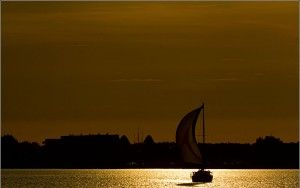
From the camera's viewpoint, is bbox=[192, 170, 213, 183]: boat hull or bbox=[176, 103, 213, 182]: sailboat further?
bbox=[192, 170, 213, 183]: boat hull

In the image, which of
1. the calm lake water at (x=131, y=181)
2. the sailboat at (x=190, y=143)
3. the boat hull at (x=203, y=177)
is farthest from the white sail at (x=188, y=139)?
the calm lake water at (x=131, y=181)

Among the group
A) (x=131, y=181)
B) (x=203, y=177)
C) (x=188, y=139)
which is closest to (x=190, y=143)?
(x=188, y=139)

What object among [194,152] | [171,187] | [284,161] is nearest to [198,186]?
[171,187]

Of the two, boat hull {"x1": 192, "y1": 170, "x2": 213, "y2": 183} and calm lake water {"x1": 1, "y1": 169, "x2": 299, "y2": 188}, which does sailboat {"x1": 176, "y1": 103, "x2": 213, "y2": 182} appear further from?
calm lake water {"x1": 1, "y1": 169, "x2": 299, "y2": 188}

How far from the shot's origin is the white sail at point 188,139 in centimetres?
6500

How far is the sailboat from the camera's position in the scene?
65.0m

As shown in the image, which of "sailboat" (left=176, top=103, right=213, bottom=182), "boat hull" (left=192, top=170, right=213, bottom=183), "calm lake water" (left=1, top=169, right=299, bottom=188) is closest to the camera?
"sailboat" (left=176, top=103, right=213, bottom=182)

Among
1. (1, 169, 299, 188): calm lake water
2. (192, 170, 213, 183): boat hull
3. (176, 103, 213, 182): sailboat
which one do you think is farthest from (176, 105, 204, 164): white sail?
(1, 169, 299, 188): calm lake water

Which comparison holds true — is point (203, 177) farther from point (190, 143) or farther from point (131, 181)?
point (131, 181)

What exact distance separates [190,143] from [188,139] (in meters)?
0.55

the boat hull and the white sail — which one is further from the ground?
the white sail

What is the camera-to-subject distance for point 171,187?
7725cm

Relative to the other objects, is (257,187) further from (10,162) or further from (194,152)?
(10,162)

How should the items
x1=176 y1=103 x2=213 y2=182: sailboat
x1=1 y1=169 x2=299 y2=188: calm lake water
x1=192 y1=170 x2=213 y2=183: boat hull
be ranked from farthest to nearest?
x1=1 y1=169 x2=299 y2=188: calm lake water
x1=192 y1=170 x2=213 y2=183: boat hull
x1=176 y1=103 x2=213 y2=182: sailboat
